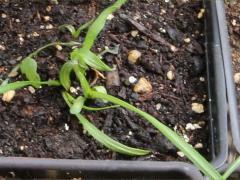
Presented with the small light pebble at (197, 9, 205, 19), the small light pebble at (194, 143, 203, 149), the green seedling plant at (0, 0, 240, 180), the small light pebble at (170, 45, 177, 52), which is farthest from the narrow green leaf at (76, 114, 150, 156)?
the small light pebble at (197, 9, 205, 19)

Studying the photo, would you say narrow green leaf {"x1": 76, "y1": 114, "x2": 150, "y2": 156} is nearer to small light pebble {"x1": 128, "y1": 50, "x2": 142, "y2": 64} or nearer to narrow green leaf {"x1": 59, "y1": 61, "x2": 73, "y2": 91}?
narrow green leaf {"x1": 59, "y1": 61, "x2": 73, "y2": 91}

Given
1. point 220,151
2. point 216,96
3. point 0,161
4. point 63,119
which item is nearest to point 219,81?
point 216,96

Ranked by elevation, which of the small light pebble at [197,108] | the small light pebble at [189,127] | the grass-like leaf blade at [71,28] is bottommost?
the small light pebble at [189,127]

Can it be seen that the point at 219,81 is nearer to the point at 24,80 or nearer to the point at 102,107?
the point at 102,107

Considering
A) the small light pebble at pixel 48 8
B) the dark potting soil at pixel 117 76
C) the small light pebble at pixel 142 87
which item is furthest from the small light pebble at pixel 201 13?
the small light pebble at pixel 48 8

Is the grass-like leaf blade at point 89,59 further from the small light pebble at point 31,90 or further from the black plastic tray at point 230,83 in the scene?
the black plastic tray at point 230,83

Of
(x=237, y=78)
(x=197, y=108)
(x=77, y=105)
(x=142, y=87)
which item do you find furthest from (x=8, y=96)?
(x=237, y=78)
